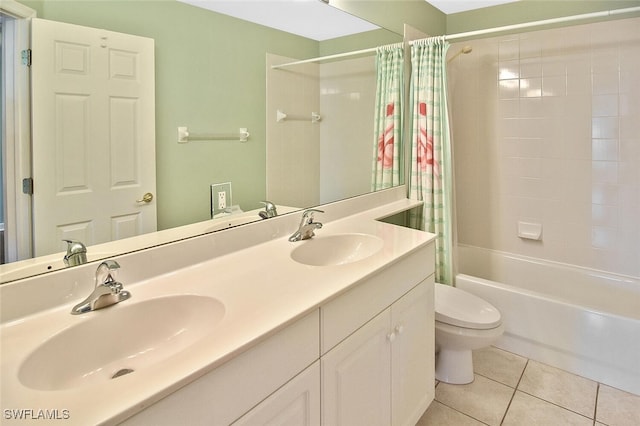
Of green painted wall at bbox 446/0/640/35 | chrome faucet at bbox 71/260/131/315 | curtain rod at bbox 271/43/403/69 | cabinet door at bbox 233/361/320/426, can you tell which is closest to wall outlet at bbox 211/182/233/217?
chrome faucet at bbox 71/260/131/315

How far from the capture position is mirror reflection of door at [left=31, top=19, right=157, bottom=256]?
3.18 feet

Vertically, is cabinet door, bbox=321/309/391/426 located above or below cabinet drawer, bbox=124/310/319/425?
below

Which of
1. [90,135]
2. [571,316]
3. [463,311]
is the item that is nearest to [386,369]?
[463,311]

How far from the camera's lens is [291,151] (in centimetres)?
176

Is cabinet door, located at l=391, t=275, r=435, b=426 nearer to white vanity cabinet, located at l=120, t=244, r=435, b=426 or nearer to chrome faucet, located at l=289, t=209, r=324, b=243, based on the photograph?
white vanity cabinet, located at l=120, t=244, r=435, b=426

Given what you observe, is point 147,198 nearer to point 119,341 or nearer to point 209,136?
point 209,136

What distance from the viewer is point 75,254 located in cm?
104

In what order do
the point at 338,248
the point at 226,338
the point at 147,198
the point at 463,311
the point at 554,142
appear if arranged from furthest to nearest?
the point at 554,142
the point at 463,311
the point at 338,248
the point at 147,198
the point at 226,338

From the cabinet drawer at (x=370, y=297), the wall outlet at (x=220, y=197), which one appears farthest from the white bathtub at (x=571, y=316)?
the wall outlet at (x=220, y=197)

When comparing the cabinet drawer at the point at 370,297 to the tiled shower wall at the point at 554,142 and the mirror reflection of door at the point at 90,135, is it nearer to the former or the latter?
the mirror reflection of door at the point at 90,135

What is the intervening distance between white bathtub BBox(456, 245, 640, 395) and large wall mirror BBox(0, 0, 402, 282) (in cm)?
159

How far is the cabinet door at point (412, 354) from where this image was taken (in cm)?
144

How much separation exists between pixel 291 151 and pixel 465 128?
6.03 ft

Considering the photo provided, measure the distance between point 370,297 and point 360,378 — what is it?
25 cm
